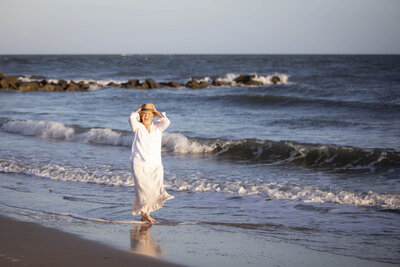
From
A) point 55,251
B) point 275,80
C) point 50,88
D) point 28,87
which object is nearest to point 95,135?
point 55,251

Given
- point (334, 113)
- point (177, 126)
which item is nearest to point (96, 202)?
point (177, 126)

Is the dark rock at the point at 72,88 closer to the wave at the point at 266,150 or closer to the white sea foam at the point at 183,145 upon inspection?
the wave at the point at 266,150

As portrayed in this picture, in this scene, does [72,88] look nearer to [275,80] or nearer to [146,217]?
[275,80]

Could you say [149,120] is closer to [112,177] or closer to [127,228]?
[127,228]

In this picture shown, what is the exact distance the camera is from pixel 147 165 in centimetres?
611

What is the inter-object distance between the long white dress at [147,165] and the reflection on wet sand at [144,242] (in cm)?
31

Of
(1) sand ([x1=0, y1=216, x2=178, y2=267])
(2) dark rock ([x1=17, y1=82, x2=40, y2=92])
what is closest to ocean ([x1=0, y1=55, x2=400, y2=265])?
(1) sand ([x1=0, y1=216, x2=178, y2=267])

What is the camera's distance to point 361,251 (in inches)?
207

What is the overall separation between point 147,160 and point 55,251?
1.62 m

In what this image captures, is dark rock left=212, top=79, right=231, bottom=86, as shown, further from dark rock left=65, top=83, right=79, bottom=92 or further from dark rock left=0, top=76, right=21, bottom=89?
dark rock left=0, top=76, right=21, bottom=89

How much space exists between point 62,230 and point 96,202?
170 centimetres

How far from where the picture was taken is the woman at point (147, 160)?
6.06m

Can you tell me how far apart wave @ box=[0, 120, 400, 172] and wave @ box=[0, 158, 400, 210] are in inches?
96.5

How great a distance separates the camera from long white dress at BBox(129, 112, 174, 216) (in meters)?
6.07
